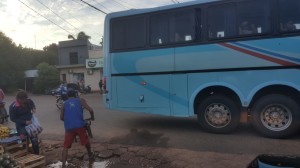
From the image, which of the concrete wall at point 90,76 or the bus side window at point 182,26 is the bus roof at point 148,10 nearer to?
the bus side window at point 182,26

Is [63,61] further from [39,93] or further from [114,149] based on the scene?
[114,149]

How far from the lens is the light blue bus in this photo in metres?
8.23

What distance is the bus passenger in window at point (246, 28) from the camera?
8.54 meters

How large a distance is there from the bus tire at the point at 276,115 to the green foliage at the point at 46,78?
3471cm

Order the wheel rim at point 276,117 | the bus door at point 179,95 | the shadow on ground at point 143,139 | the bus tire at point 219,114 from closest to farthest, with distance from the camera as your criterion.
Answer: the wheel rim at point 276,117
the shadow on ground at point 143,139
the bus tire at point 219,114
the bus door at point 179,95

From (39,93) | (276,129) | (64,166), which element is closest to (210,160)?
(276,129)

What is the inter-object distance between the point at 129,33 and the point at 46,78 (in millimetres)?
31910

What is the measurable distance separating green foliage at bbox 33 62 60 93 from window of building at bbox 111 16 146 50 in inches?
1240

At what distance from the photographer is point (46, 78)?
132 ft

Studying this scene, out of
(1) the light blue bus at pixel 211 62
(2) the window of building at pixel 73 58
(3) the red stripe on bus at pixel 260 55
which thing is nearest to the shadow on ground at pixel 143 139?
(1) the light blue bus at pixel 211 62

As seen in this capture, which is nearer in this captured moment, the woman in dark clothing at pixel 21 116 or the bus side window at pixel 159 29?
the woman in dark clothing at pixel 21 116

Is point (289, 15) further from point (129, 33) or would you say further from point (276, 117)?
point (129, 33)

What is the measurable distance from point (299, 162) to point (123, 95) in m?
7.00

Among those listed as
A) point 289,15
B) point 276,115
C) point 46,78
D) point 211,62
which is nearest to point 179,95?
point 211,62
